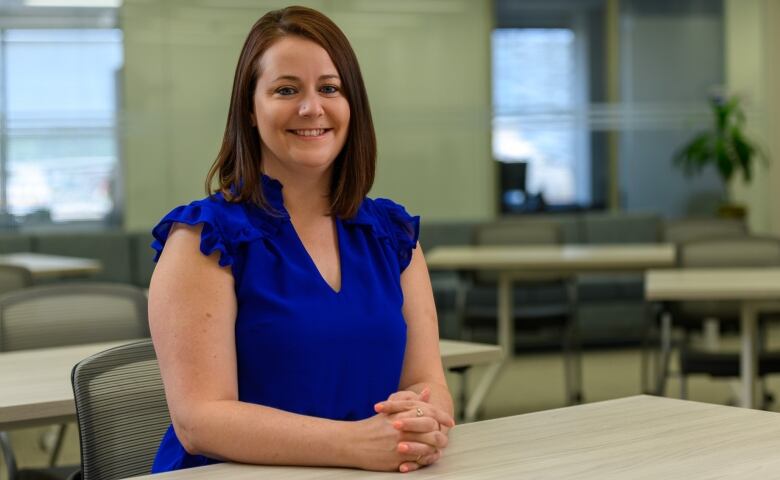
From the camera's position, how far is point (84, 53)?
841 cm

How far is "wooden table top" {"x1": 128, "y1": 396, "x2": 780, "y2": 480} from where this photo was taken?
4.98 feet

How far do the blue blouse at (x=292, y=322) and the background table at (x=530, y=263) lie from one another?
12.7ft

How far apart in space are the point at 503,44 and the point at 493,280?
3.14 m

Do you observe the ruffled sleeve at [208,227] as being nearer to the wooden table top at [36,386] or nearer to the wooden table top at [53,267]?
the wooden table top at [36,386]

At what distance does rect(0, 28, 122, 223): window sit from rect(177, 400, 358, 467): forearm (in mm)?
7129

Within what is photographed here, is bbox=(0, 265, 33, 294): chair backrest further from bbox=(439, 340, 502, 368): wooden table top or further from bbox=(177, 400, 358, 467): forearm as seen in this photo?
bbox=(177, 400, 358, 467): forearm

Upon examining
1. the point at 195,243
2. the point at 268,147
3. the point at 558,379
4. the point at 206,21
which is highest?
the point at 206,21

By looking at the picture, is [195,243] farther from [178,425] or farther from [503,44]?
[503,44]

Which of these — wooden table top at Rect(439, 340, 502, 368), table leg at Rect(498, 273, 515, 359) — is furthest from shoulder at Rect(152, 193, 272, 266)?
table leg at Rect(498, 273, 515, 359)

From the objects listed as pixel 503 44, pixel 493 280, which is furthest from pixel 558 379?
pixel 503 44

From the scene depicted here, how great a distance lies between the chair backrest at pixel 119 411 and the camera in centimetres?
193

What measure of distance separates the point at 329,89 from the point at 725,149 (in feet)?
25.2

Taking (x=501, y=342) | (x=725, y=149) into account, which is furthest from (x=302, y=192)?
(x=725, y=149)

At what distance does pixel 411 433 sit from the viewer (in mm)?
1554
